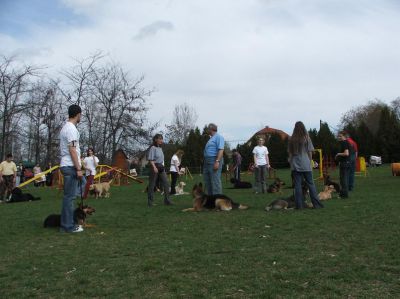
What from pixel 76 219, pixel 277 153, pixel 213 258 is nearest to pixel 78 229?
pixel 76 219

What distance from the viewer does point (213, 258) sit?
4.87 m

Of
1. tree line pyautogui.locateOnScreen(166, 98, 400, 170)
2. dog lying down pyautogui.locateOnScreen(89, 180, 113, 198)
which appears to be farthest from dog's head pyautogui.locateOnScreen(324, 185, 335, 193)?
tree line pyautogui.locateOnScreen(166, 98, 400, 170)

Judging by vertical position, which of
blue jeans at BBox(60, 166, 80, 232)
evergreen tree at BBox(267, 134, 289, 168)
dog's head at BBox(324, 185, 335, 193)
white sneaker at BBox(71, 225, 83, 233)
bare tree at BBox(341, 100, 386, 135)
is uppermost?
bare tree at BBox(341, 100, 386, 135)

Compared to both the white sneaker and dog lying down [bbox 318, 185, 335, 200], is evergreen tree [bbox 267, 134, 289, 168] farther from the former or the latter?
the white sneaker

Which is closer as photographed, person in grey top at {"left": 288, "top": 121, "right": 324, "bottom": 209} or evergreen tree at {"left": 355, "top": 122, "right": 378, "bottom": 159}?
person in grey top at {"left": 288, "top": 121, "right": 324, "bottom": 209}

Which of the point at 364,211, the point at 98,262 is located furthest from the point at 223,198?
the point at 98,262

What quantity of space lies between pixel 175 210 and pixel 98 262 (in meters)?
5.07

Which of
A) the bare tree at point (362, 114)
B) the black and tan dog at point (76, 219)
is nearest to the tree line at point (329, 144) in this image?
the bare tree at point (362, 114)

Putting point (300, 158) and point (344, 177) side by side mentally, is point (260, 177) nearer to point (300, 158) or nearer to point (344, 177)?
point (344, 177)

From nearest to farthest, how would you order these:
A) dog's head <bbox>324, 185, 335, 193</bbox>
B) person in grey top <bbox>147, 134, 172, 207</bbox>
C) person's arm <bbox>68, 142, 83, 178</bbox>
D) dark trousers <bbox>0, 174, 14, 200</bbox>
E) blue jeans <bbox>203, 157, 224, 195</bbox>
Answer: person's arm <bbox>68, 142, 83, 178</bbox> < blue jeans <bbox>203, 157, 224, 195</bbox> < person in grey top <bbox>147, 134, 172, 207</bbox> < dog's head <bbox>324, 185, 335, 193</bbox> < dark trousers <bbox>0, 174, 14, 200</bbox>

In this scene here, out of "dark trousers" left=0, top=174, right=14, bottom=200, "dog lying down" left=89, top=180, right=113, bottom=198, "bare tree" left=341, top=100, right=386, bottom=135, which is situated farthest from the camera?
"bare tree" left=341, top=100, right=386, bottom=135

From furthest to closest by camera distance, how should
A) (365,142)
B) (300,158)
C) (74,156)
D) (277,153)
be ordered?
(365,142)
(277,153)
(300,158)
(74,156)

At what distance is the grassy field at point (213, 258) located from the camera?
379cm

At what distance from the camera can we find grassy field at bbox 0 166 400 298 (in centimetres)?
379
